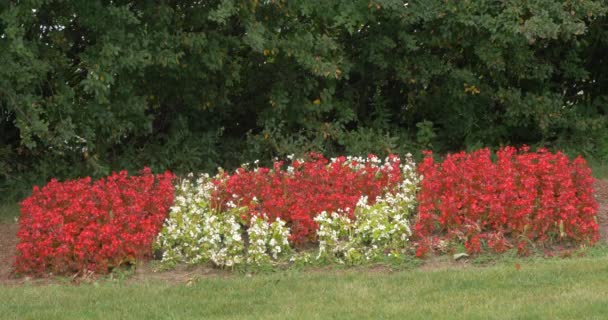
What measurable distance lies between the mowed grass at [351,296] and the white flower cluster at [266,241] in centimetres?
28

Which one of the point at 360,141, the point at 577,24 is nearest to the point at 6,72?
the point at 360,141

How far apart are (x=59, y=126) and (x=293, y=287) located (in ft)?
12.9

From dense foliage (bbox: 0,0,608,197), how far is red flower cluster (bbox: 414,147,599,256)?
2.20 m

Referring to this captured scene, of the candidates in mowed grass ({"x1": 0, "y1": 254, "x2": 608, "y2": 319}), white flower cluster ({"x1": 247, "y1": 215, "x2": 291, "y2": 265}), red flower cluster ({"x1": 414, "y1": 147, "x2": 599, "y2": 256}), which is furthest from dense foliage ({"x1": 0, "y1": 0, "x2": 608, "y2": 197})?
mowed grass ({"x1": 0, "y1": 254, "x2": 608, "y2": 319})

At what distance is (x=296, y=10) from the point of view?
33.0 feet

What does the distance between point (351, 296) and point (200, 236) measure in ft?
5.69

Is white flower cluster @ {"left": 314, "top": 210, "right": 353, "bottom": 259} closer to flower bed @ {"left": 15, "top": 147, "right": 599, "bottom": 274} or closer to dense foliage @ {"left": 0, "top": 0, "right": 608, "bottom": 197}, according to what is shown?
flower bed @ {"left": 15, "top": 147, "right": 599, "bottom": 274}

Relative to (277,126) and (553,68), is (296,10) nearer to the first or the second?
(277,126)

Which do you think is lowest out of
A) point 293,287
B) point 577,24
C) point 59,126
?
point 293,287

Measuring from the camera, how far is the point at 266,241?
23.1 ft

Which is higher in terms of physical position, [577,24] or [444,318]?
[577,24]

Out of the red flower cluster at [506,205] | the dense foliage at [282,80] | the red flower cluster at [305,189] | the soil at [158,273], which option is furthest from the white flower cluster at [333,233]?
the dense foliage at [282,80]

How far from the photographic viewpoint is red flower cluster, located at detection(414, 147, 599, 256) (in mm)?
7031

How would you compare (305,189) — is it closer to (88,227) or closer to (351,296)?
(88,227)
